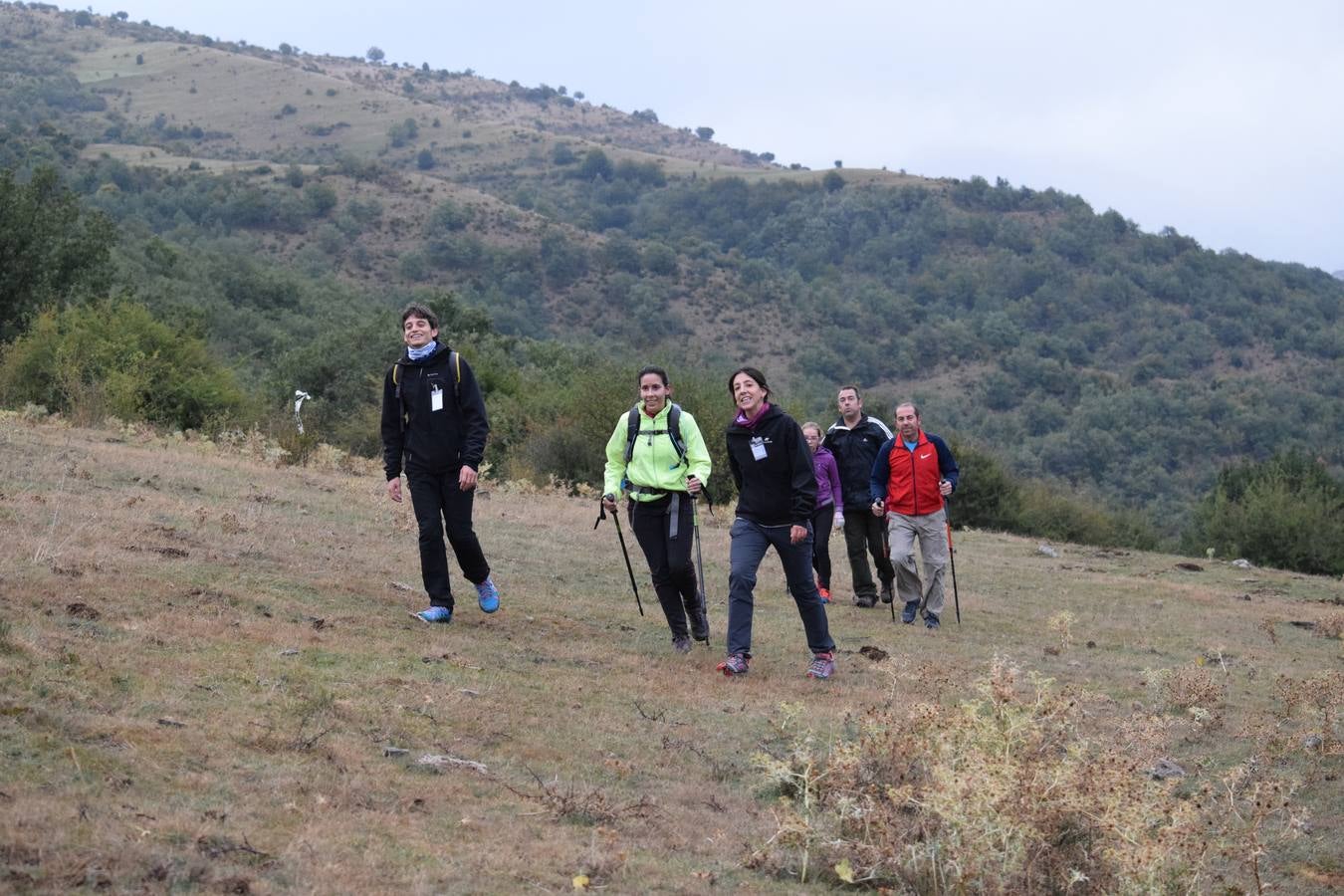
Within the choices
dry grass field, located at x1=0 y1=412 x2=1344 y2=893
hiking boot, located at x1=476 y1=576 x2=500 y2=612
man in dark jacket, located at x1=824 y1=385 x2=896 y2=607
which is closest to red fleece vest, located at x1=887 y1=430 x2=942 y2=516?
man in dark jacket, located at x1=824 y1=385 x2=896 y2=607

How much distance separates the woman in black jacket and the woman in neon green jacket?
0.33 meters

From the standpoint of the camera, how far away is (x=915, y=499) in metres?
12.8

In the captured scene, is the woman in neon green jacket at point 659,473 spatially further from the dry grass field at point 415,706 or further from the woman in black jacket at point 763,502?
the dry grass field at point 415,706

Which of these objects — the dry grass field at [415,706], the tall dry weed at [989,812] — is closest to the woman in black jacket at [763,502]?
the dry grass field at [415,706]

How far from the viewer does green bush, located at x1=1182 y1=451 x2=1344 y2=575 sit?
32281 mm

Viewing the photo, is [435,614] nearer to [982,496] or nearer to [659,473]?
[659,473]

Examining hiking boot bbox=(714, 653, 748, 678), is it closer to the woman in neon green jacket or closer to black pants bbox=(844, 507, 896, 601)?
the woman in neon green jacket

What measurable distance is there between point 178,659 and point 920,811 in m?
3.92

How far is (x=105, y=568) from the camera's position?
356 inches

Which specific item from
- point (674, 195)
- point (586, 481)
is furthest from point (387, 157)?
point (586, 481)

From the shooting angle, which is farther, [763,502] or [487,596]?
[487,596]

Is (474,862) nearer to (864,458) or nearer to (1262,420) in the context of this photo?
(864,458)

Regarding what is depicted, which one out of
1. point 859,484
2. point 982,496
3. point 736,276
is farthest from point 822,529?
point 736,276

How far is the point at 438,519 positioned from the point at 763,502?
222 centimetres
